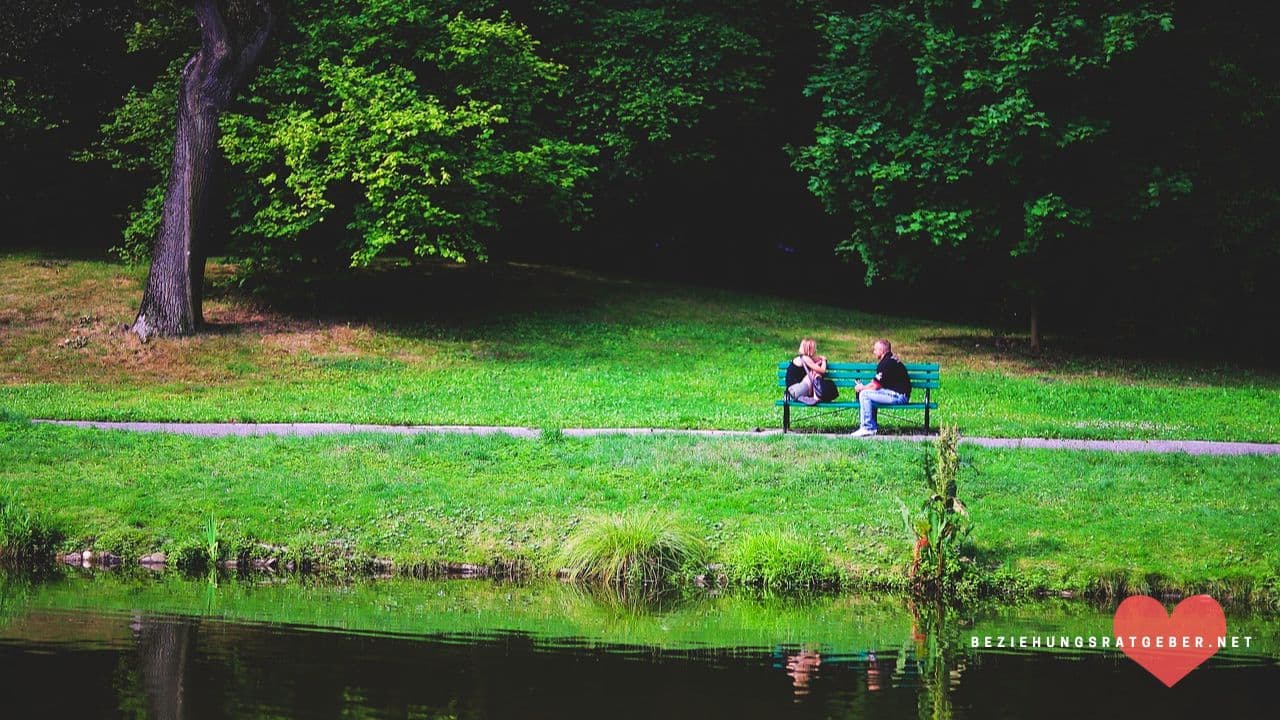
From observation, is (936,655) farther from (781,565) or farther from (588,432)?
(588,432)

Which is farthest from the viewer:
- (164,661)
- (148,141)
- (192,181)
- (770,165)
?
(770,165)

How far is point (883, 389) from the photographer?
1809 cm

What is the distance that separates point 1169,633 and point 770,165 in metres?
28.4

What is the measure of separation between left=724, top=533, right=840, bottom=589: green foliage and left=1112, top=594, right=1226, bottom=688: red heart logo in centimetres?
277

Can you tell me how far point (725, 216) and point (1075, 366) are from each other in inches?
628

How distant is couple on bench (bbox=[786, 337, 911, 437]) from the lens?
18000mm

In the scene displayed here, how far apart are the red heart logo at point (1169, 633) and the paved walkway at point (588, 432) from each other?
14.8ft

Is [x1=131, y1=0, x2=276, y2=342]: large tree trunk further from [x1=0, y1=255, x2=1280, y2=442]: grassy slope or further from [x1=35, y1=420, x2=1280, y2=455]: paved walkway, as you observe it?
[x1=35, y1=420, x2=1280, y2=455]: paved walkway

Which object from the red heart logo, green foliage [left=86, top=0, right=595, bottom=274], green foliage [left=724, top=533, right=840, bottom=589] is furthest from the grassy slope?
the red heart logo

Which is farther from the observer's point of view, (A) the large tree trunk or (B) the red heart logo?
(A) the large tree trunk

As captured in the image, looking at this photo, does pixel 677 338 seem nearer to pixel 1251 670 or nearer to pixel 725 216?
pixel 725 216

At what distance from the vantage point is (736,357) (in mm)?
27562

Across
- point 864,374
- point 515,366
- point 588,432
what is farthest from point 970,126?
point 588,432

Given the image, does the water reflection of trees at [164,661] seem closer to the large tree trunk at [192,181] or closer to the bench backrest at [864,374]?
the bench backrest at [864,374]
